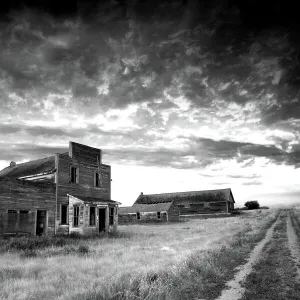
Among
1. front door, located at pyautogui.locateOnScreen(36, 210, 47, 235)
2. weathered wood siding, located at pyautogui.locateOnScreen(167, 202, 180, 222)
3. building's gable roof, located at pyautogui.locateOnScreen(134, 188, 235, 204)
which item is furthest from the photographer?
building's gable roof, located at pyautogui.locateOnScreen(134, 188, 235, 204)

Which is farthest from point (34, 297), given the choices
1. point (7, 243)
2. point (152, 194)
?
point (152, 194)

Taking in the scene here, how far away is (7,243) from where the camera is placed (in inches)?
610

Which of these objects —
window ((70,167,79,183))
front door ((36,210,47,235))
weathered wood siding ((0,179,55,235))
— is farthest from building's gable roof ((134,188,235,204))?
weathered wood siding ((0,179,55,235))

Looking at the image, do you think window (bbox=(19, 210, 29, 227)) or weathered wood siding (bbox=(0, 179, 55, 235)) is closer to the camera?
weathered wood siding (bbox=(0, 179, 55, 235))

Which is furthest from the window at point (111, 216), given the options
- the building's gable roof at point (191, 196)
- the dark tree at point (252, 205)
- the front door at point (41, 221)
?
the dark tree at point (252, 205)

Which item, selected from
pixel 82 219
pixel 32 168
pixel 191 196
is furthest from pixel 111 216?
pixel 191 196

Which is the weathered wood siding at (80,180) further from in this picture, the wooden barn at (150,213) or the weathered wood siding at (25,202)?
the wooden barn at (150,213)

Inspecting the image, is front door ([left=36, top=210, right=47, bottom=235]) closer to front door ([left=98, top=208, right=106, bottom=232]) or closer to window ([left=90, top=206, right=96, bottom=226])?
window ([left=90, top=206, right=96, bottom=226])

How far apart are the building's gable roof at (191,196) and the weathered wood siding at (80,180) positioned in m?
34.1

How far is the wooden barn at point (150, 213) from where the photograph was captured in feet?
151

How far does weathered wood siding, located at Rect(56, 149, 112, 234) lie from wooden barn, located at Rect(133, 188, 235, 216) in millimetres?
31458

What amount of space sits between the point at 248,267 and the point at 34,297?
662 centimetres

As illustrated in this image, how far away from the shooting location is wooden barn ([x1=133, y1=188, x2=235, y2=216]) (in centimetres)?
5466

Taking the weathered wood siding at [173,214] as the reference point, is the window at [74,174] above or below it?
above
